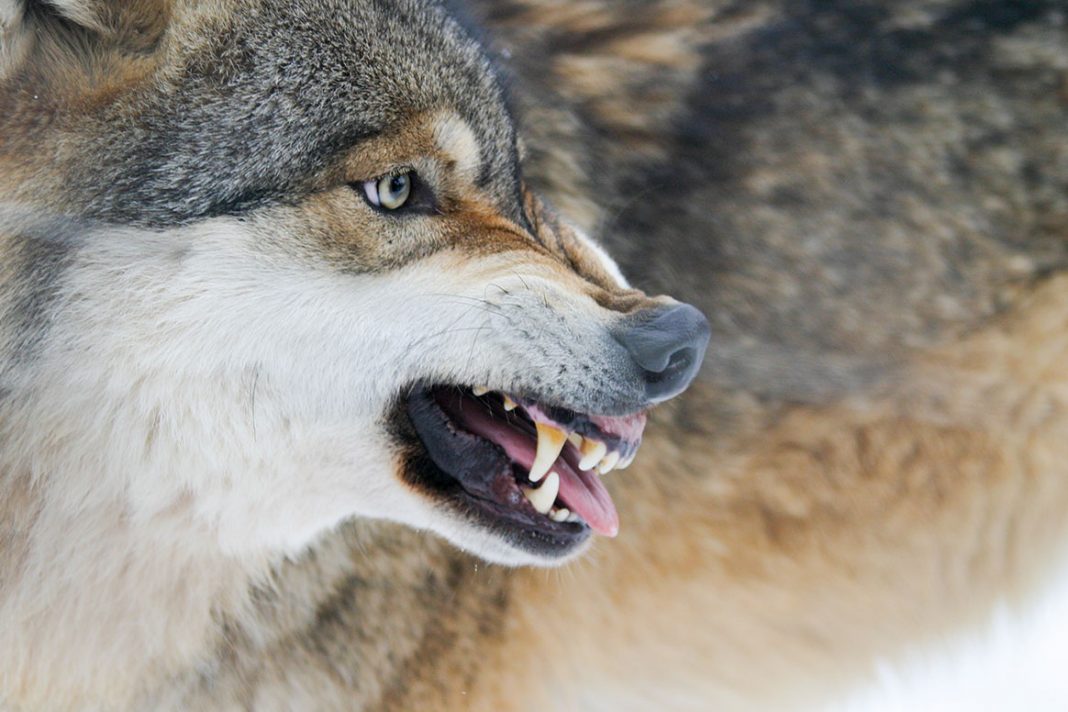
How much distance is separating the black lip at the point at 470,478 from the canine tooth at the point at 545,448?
0.20ft

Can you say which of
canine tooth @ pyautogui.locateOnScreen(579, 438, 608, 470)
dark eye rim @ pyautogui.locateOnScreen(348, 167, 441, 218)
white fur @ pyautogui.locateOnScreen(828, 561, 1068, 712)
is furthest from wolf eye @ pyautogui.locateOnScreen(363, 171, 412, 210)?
white fur @ pyautogui.locateOnScreen(828, 561, 1068, 712)

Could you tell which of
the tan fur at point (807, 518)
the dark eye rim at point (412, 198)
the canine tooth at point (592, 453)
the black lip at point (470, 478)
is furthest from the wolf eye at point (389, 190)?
the tan fur at point (807, 518)

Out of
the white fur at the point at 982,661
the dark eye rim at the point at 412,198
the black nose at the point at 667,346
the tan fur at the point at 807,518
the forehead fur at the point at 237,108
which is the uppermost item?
the forehead fur at the point at 237,108

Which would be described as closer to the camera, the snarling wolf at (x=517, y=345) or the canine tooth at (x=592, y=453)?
the snarling wolf at (x=517, y=345)

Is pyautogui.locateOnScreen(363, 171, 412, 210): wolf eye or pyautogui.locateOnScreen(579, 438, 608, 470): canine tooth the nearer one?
pyautogui.locateOnScreen(363, 171, 412, 210): wolf eye

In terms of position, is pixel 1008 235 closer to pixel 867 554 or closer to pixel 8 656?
pixel 867 554

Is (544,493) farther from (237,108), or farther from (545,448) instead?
(237,108)

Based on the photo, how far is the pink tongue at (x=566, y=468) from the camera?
2.31m

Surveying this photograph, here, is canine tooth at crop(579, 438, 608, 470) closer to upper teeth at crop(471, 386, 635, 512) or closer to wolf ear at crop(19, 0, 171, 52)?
upper teeth at crop(471, 386, 635, 512)

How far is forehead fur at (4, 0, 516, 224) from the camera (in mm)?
2049

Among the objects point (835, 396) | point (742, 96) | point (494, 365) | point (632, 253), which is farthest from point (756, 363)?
point (494, 365)

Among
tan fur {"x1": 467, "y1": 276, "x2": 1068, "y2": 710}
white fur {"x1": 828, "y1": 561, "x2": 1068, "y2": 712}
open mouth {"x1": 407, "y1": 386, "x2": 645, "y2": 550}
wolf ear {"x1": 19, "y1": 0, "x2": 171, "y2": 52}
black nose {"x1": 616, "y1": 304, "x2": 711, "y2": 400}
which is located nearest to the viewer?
wolf ear {"x1": 19, "y1": 0, "x2": 171, "y2": 52}

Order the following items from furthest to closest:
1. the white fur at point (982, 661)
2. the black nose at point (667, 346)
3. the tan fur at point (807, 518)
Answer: the white fur at point (982, 661), the tan fur at point (807, 518), the black nose at point (667, 346)

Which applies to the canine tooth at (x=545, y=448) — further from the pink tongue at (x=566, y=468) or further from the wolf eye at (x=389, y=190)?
the wolf eye at (x=389, y=190)
